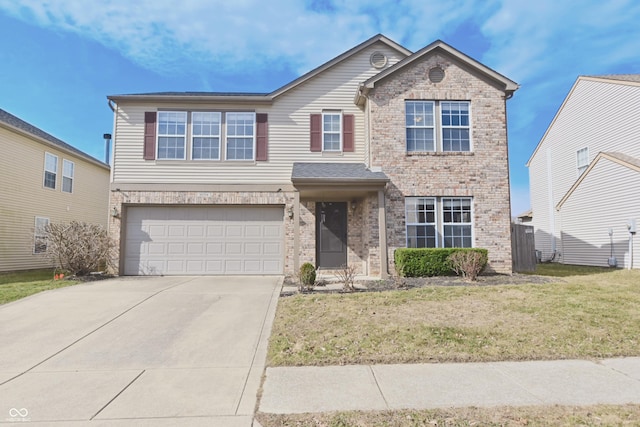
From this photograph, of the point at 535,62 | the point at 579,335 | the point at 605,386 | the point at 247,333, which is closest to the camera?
the point at 605,386

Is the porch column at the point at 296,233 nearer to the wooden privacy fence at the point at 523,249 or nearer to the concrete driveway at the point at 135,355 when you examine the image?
the concrete driveway at the point at 135,355

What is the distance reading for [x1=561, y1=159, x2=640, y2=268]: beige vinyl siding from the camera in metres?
14.1

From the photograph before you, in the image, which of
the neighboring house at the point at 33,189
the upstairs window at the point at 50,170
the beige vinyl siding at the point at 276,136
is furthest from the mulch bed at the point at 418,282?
the upstairs window at the point at 50,170

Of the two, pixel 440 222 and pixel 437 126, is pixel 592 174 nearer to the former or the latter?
pixel 437 126

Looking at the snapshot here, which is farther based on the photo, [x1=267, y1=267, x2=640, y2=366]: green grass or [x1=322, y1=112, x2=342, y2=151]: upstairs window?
[x1=322, y1=112, x2=342, y2=151]: upstairs window

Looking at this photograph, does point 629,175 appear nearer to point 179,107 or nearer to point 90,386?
point 179,107

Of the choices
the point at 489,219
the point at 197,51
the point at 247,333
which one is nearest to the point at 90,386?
the point at 247,333

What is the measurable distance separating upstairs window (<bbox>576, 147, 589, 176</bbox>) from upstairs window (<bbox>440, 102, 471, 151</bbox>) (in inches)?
417

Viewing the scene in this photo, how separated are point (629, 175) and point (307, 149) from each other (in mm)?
12486

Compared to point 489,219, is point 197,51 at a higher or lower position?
higher

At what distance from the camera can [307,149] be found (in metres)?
12.8

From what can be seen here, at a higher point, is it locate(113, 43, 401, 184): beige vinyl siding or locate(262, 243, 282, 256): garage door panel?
locate(113, 43, 401, 184): beige vinyl siding

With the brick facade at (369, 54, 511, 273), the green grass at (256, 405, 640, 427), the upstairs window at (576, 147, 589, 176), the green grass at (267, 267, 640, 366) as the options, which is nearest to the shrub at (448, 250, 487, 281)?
the brick facade at (369, 54, 511, 273)

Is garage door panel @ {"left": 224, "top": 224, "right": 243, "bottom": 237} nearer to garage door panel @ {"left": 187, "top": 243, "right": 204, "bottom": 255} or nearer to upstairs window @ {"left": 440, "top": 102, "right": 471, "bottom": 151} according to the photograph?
garage door panel @ {"left": 187, "top": 243, "right": 204, "bottom": 255}
